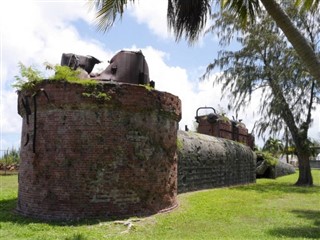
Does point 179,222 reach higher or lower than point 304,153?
lower

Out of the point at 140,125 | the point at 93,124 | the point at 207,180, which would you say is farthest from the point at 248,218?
the point at 207,180

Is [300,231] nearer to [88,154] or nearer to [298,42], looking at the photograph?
[298,42]

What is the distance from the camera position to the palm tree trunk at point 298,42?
24.3 ft

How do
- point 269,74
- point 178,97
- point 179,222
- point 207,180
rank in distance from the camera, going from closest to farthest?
point 179,222 < point 178,97 < point 207,180 < point 269,74

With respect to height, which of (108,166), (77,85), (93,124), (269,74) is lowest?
(108,166)

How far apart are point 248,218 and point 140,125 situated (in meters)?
3.57

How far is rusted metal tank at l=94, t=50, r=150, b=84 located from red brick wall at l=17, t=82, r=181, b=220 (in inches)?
28.9

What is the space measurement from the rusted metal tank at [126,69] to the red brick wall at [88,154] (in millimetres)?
734

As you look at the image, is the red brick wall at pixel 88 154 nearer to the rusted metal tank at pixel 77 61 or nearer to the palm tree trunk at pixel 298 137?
the rusted metal tank at pixel 77 61

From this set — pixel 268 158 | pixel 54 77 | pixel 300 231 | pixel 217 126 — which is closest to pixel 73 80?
pixel 54 77

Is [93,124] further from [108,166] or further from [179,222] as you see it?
[179,222]

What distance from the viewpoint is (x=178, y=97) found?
37.9ft

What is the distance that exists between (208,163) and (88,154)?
9.10 metres

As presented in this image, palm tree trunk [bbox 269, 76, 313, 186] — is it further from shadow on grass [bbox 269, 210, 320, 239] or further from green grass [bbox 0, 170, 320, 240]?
shadow on grass [bbox 269, 210, 320, 239]
